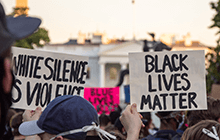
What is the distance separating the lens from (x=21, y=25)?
815 mm

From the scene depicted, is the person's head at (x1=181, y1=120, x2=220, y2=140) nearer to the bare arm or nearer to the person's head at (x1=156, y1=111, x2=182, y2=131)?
the bare arm

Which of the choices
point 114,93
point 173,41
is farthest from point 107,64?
point 114,93

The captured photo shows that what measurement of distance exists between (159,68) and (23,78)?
1.47 meters

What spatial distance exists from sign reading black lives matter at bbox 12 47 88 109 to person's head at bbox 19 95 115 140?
1.76 m

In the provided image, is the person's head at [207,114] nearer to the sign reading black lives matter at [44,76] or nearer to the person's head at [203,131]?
the person's head at [203,131]

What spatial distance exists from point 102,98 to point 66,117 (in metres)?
6.24

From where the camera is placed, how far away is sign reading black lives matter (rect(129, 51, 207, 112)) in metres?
3.10

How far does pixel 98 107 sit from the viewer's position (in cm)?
725

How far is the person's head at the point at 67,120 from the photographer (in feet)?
4.53

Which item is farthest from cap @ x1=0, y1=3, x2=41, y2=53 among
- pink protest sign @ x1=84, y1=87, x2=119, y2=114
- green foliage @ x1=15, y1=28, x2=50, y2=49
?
green foliage @ x1=15, y1=28, x2=50, y2=49

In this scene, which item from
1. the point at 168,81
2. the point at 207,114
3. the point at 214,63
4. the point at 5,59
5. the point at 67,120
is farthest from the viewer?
the point at 214,63

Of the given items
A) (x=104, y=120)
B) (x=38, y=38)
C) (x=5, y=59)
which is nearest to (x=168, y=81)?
(x=104, y=120)

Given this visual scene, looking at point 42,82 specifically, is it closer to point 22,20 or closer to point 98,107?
point 22,20

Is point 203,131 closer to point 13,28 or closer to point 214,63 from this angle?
point 13,28
